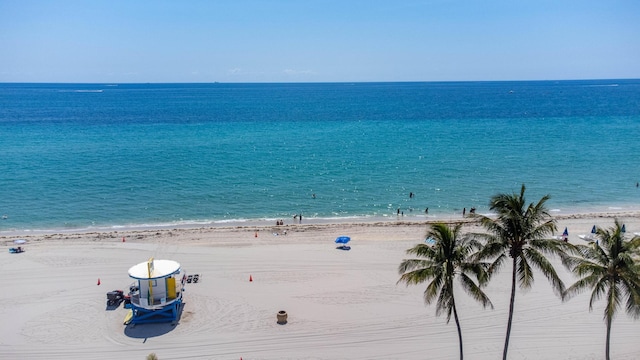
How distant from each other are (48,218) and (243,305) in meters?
27.5

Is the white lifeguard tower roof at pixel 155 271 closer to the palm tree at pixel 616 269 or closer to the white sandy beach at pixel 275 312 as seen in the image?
the white sandy beach at pixel 275 312

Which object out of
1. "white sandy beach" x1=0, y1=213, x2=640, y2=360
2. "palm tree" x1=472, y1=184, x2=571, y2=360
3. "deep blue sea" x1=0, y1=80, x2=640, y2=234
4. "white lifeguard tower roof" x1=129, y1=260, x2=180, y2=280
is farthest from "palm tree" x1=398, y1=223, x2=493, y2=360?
"deep blue sea" x1=0, y1=80, x2=640, y2=234

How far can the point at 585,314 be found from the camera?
24.8 meters

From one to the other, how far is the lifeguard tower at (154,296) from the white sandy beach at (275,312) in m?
0.54

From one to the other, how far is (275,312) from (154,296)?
615 cm

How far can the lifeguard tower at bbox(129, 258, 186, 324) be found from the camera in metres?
23.8

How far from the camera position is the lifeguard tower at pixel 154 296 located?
A: 23831 millimetres

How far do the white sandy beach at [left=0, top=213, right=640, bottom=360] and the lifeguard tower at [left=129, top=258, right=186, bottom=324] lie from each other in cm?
54

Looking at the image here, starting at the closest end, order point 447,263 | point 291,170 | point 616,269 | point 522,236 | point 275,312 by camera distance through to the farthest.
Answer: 1. point 616,269
2. point 522,236
3. point 447,263
4. point 275,312
5. point 291,170

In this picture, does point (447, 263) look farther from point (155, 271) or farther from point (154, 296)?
point (154, 296)

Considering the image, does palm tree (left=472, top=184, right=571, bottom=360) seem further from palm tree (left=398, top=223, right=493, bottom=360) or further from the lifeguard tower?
the lifeguard tower

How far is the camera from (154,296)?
24.1 m

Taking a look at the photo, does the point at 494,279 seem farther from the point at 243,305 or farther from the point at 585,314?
the point at 243,305

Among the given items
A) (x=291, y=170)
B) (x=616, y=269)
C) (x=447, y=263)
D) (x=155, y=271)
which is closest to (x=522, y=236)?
(x=447, y=263)
